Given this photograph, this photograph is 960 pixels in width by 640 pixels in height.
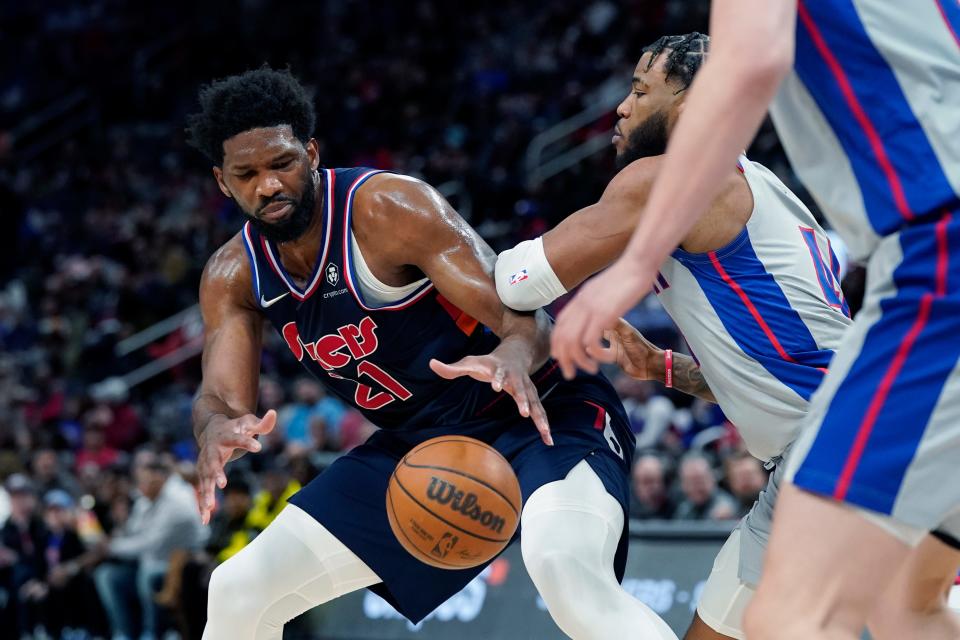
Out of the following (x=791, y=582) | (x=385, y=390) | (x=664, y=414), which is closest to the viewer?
(x=791, y=582)

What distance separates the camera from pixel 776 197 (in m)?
3.47

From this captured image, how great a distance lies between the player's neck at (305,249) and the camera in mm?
4109

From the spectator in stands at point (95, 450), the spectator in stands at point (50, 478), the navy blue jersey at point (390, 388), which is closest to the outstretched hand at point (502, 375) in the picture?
the navy blue jersey at point (390, 388)

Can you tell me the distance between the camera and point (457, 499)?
3543 mm

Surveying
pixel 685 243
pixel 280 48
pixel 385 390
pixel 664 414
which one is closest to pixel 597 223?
pixel 685 243

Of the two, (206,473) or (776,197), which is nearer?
(776,197)

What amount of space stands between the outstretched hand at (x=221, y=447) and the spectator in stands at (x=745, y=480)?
4.20 meters

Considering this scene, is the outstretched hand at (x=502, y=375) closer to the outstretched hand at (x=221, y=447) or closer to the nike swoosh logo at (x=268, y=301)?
the outstretched hand at (x=221, y=447)

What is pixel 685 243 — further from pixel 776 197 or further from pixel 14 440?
pixel 14 440

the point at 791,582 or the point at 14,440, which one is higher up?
the point at 791,582

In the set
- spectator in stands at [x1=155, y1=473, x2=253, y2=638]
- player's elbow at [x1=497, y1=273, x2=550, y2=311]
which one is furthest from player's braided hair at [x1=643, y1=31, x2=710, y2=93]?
spectator in stands at [x1=155, y1=473, x2=253, y2=638]

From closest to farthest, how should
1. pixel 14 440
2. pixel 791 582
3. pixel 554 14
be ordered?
pixel 791 582
pixel 14 440
pixel 554 14

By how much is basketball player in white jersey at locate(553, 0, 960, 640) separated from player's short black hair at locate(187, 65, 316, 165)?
7.33 ft

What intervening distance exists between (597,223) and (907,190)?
4.19 ft
